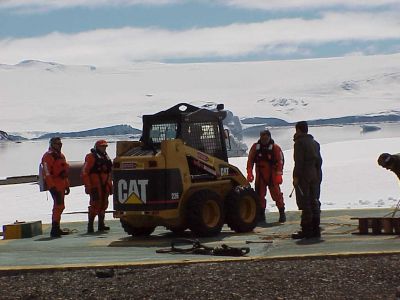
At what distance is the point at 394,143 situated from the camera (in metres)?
28.6

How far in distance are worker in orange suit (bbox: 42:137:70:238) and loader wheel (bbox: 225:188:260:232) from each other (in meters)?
2.10

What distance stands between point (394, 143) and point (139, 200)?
19785 mm

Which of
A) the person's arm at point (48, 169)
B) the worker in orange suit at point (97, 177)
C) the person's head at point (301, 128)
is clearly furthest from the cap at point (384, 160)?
the person's arm at point (48, 169)

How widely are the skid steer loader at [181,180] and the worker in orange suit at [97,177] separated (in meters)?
0.90

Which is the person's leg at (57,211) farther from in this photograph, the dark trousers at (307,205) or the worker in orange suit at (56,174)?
the dark trousers at (307,205)

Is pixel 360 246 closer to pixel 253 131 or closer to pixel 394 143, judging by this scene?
pixel 394 143

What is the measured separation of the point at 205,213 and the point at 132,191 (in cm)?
85

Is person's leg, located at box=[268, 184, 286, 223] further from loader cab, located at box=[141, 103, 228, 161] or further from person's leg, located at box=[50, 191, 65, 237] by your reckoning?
person's leg, located at box=[50, 191, 65, 237]

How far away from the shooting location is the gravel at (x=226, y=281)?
6461mm

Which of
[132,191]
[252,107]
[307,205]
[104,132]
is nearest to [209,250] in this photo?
[307,205]

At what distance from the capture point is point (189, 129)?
34.2 feet

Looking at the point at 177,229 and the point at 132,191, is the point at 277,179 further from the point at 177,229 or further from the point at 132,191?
the point at 132,191

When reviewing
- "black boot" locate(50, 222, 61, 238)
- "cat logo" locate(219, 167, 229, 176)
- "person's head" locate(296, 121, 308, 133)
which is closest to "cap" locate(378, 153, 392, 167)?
"person's head" locate(296, 121, 308, 133)

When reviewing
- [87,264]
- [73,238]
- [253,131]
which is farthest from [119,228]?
[253,131]
